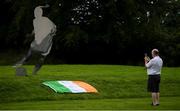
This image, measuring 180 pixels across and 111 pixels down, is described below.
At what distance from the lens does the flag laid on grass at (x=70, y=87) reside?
19.7 metres

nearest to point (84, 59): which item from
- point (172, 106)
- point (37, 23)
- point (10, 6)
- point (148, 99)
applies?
point (10, 6)

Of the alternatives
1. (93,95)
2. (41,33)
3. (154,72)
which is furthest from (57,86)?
(154,72)

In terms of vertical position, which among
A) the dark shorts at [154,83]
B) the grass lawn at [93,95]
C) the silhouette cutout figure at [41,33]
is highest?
the silhouette cutout figure at [41,33]

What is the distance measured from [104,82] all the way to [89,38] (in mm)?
19979

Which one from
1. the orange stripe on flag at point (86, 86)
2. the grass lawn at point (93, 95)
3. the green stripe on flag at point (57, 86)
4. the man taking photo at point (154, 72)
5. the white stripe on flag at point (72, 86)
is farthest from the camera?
the orange stripe on flag at point (86, 86)

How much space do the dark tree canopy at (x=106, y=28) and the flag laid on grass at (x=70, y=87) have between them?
20083 millimetres

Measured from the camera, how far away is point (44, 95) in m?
19.1

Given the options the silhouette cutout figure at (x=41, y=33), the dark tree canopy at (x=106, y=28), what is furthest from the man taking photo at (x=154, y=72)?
the dark tree canopy at (x=106, y=28)

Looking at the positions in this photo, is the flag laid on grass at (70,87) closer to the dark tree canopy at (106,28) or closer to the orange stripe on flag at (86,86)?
the orange stripe on flag at (86,86)

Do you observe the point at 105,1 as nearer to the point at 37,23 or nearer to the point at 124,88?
the point at 37,23

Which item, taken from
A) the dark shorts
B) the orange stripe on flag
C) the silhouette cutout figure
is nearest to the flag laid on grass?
the orange stripe on flag

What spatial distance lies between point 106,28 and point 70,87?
73.7ft

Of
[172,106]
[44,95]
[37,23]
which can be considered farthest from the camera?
[37,23]

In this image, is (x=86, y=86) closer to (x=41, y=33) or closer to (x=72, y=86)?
(x=72, y=86)
